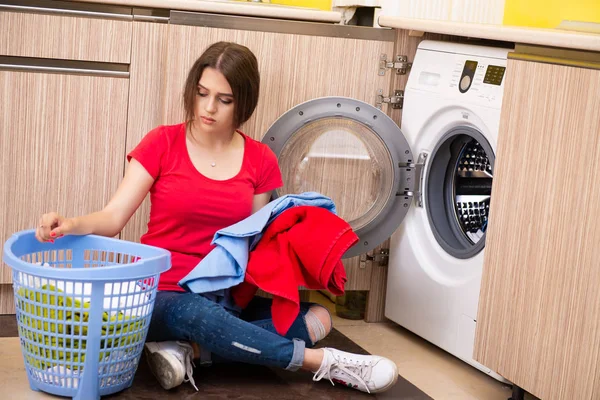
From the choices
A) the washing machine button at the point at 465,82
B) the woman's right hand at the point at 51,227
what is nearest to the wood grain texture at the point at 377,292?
the washing machine button at the point at 465,82

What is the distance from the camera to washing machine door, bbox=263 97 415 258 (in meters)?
2.32

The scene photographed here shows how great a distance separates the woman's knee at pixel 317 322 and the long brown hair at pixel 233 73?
520 mm

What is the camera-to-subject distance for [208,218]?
6.89 ft

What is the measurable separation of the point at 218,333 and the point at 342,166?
0.69m

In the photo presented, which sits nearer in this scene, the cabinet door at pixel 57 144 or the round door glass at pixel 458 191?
the cabinet door at pixel 57 144

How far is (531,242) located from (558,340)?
0.22 meters

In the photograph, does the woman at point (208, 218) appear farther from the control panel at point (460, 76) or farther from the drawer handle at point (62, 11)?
the control panel at point (460, 76)

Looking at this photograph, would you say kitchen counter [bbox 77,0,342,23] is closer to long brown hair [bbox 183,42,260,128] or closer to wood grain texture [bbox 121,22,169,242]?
wood grain texture [bbox 121,22,169,242]

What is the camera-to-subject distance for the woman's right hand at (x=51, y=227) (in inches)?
71.3

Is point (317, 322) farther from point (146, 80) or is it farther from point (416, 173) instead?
point (146, 80)

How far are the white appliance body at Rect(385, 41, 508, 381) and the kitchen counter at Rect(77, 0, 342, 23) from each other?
0.33 m

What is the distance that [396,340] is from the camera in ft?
8.14

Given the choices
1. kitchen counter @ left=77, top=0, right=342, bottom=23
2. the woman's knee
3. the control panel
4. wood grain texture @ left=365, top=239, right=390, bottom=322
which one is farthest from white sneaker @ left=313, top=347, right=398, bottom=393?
kitchen counter @ left=77, top=0, right=342, bottom=23

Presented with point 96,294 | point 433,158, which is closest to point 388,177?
point 433,158
